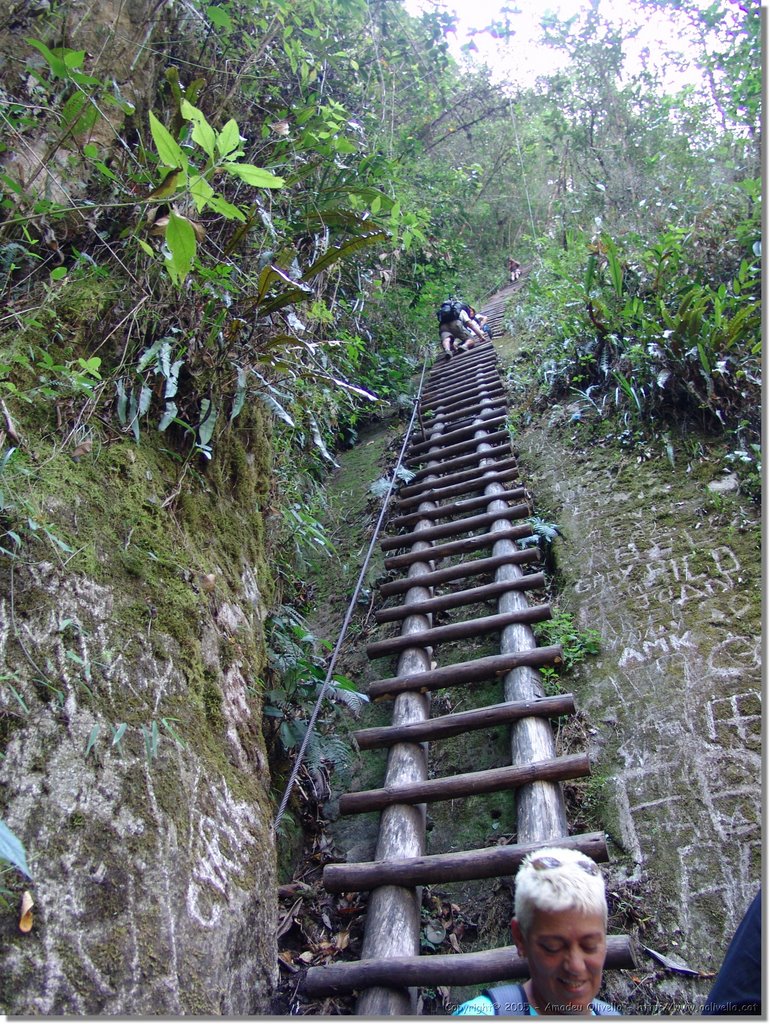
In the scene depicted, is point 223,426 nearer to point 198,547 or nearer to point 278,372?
point 278,372

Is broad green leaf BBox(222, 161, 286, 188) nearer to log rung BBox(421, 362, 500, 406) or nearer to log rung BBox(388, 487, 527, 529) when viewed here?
log rung BBox(388, 487, 527, 529)

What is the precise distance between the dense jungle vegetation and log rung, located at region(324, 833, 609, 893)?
1.61 ft

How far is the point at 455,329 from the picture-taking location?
725cm

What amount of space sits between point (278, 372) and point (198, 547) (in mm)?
827

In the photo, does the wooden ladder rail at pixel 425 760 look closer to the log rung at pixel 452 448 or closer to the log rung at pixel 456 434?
the log rung at pixel 452 448

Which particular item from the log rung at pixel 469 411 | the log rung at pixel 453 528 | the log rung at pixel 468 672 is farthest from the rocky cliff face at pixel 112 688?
the log rung at pixel 469 411

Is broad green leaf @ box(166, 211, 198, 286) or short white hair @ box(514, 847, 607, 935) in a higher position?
broad green leaf @ box(166, 211, 198, 286)

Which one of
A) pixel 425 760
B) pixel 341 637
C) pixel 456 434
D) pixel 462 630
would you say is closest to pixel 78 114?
pixel 341 637

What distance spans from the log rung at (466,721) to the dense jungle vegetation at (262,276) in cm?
20

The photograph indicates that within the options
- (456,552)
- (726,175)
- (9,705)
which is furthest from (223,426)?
(726,175)

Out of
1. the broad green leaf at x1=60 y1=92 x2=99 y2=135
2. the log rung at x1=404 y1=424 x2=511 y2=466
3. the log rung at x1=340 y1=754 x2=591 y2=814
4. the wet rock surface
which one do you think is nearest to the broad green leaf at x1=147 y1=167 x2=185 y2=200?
the broad green leaf at x1=60 y1=92 x2=99 y2=135

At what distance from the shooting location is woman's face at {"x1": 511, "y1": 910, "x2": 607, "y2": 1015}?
1150 mm

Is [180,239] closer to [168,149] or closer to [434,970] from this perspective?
[168,149]

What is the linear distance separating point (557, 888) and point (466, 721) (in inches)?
40.0
